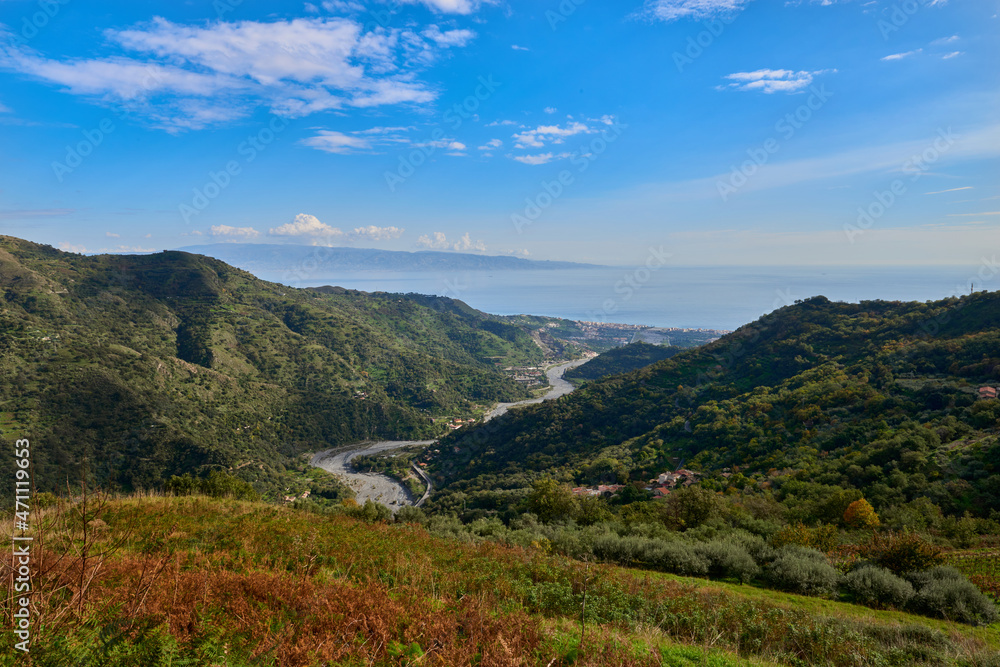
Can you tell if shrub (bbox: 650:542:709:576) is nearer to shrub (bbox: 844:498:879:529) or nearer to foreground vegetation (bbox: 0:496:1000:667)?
foreground vegetation (bbox: 0:496:1000:667)

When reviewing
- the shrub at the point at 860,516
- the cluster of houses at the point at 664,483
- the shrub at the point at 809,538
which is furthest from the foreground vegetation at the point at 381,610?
the cluster of houses at the point at 664,483

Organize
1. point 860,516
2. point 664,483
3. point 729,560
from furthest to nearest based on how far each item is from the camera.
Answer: point 664,483
point 860,516
point 729,560

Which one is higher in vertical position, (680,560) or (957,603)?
(957,603)

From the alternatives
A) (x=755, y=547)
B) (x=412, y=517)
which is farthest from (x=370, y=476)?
(x=755, y=547)

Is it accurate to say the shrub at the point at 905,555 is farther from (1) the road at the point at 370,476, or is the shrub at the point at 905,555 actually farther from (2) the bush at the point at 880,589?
(1) the road at the point at 370,476

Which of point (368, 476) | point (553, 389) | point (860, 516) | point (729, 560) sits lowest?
point (368, 476)

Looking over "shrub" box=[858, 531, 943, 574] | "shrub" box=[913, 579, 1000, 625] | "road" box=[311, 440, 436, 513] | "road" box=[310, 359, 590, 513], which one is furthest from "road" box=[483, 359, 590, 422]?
"shrub" box=[913, 579, 1000, 625]

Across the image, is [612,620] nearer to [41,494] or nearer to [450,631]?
[450,631]

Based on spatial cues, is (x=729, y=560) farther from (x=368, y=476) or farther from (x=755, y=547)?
(x=368, y=476)
